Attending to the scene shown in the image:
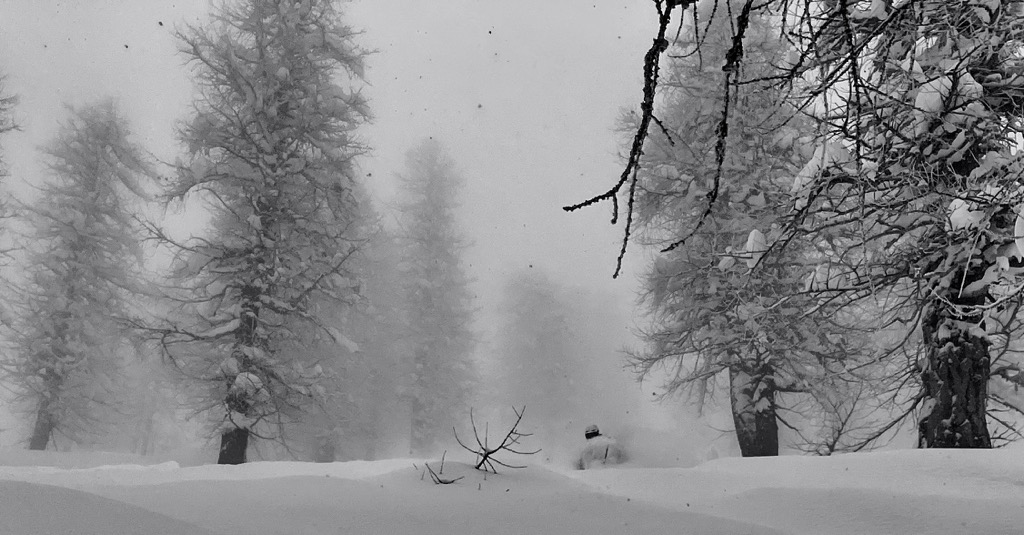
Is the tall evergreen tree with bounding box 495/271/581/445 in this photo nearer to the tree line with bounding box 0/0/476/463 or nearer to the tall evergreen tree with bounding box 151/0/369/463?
the tree line with bounding box 0/0/476/463

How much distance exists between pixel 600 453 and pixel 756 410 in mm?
2497

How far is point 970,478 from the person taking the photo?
144 inches

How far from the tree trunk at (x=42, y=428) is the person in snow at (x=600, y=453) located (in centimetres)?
1484

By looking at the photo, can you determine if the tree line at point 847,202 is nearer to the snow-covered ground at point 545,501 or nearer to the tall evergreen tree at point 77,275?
the snow-covered ground at point 545,501

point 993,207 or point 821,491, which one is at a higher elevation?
point 993,207

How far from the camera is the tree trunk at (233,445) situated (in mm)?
8883

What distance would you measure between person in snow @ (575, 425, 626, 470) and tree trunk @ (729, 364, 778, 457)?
6.19 ft

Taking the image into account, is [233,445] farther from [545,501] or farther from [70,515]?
[70,515]

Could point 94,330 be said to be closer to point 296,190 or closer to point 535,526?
point 296,190

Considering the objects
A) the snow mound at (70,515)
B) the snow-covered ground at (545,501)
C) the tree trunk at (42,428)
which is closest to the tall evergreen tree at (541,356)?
the tree trunk at (42,428)

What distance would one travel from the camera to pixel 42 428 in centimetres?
1541

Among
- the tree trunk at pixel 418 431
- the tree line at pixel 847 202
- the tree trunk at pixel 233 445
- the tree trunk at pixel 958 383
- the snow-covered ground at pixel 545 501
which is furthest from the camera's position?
the tree trunk at pixel 418 431

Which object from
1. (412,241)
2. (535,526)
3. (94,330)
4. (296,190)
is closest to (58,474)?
(535,526)

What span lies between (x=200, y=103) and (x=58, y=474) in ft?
23.8
